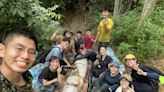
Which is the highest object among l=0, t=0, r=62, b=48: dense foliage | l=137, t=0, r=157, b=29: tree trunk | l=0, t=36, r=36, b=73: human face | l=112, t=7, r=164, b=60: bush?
l=0, t=36, r=36, b=73: human face

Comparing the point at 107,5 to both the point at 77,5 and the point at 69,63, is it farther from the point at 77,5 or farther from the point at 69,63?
the point at 69,63

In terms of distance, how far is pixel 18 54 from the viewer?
1.73m

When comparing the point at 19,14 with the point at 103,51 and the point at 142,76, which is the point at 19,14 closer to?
the point at 142,76

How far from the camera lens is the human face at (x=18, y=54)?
173 cm

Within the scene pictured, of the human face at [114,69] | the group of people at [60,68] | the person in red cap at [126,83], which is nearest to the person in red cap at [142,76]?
the group of people at [60,68]

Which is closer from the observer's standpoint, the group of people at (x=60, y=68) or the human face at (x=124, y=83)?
the group of people at (x=60, y=68)

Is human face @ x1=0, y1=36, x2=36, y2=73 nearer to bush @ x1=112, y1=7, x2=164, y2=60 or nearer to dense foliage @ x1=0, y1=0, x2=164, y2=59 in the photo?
dense foliage @ x1=0, y1=0, x2=164, y2=59

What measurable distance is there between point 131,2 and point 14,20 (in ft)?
27.4

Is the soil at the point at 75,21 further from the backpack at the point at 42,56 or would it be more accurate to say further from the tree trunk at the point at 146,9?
the backpack at the point at 42,56

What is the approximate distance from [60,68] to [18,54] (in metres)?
4.25

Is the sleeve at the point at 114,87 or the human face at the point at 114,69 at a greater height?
the human face at the point at 114,69

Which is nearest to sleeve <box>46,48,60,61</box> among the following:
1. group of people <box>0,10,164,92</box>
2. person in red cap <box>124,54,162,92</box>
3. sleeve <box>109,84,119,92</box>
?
group of people <box>0,10,164,92</box>

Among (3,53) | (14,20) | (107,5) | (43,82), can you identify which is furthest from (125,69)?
(107,5)

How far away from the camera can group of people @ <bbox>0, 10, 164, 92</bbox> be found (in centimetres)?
174
